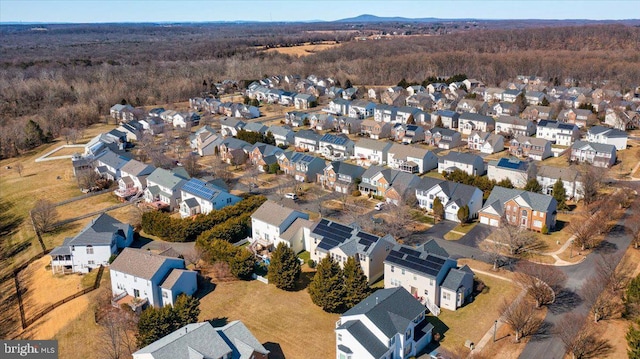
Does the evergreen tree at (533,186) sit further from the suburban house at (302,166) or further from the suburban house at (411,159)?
the suburban house at (302,166)

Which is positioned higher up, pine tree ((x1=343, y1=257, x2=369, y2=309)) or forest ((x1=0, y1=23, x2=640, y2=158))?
forest ((x1=0, y1=23, x2=640, y2=158))

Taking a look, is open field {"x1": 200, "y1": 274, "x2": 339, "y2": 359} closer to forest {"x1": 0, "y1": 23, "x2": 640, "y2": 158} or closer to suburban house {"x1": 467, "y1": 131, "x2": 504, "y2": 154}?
suburban house {"x1": 467, "y1": 131, "x2": 504, "y2": 154}

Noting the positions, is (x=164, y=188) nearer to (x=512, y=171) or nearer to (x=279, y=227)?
(x=279, y=227)

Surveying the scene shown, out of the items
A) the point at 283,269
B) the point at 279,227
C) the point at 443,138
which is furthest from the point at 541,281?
the point at 443,138

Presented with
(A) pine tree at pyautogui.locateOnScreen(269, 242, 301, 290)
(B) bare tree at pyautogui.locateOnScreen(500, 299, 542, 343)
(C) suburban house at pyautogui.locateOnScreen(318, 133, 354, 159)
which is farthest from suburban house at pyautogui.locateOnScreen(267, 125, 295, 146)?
(B) bare tree at pyautogui.locateOnScreen(500, 299, 542, 343)

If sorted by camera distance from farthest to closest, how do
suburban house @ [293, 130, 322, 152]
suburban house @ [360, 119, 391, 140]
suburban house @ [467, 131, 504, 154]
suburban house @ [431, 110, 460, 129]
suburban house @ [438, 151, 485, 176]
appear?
1. suburban house @ [431, 110, 460, 129]
2. suburban house @ [360, 119, 391, 140]
3. suburban house @ [293, 130, 322, 152]
4. suburban house @ [467, 131, 504, 154]
5. suburban house @ [438, 151, 485, 176]

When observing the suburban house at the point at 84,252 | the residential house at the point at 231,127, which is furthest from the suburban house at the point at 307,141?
the suburban house at the point at 84,252
